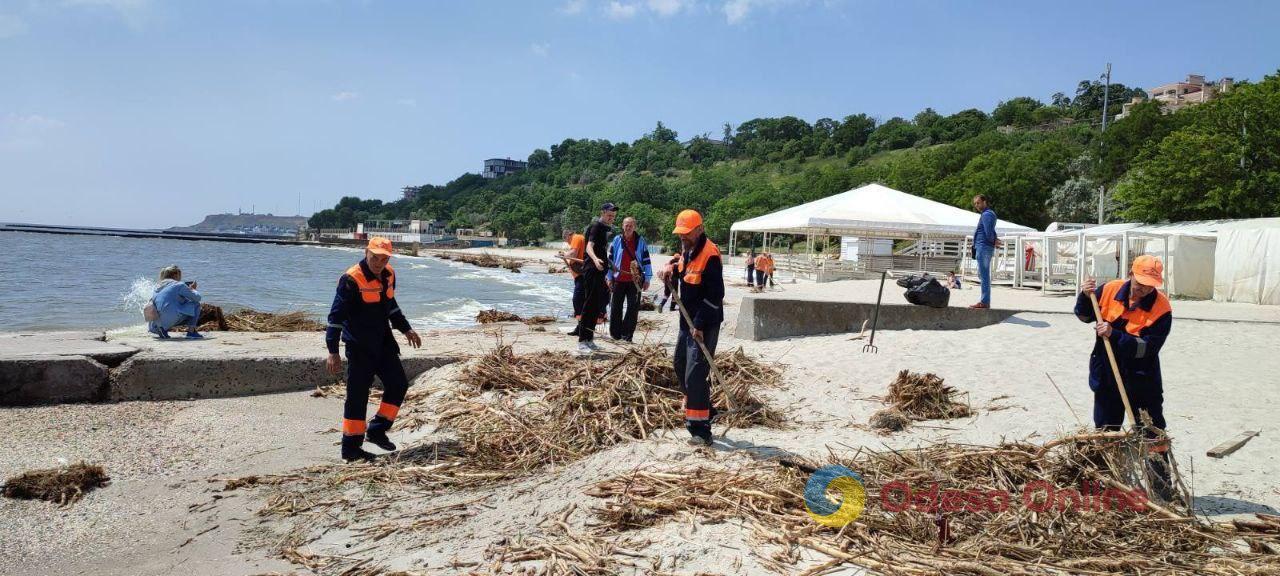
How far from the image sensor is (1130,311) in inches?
170

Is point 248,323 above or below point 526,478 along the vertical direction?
above

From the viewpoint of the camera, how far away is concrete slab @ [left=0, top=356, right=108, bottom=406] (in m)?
6.62

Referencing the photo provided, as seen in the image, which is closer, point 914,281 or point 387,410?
Result: point 387,410

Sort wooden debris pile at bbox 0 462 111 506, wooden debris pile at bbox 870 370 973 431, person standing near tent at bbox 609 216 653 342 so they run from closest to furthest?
wooden debris pile at bbox 0 462 111 506 → wooden debris pile at bbox 870 370 973 431 → person standing near tent at bbox 609 216 653 342

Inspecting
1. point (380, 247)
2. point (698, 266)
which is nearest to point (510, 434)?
point (380, 247)

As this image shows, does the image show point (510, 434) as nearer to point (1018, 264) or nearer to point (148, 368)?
point (148, 368)

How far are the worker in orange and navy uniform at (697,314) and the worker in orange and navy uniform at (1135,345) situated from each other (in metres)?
2.30

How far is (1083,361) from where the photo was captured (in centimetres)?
770

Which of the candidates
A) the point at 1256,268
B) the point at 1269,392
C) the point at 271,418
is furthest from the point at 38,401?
the point at 1256,268

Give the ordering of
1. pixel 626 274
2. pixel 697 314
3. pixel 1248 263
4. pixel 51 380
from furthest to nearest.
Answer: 1. pixel 1248 263
2. pixel 626 274
3. pixel 51 380
4. pixel 697 314

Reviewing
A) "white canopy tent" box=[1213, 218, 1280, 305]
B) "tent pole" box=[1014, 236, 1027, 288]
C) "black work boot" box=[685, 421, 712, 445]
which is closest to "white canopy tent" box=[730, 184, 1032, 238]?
"tent pole" box=[1014, 236, 1027, 288]

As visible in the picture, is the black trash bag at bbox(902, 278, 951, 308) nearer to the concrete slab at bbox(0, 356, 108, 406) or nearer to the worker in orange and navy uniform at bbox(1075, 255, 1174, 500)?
the worker in orange and navy uniform at bbox(1075, 255, 1174, 500)

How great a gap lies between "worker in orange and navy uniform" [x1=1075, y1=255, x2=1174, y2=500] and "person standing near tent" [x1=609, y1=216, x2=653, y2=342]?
481 cm

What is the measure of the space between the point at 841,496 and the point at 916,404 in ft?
8.19
